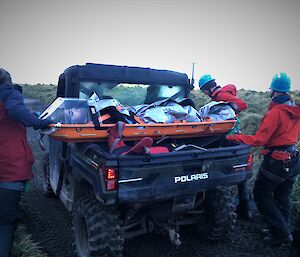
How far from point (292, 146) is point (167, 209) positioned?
6.87 ft

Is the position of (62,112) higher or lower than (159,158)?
higher

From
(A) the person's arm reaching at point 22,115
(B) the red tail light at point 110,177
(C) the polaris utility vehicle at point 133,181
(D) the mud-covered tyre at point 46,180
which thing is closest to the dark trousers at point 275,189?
(C) the polaris utility vehicle at point 133,181

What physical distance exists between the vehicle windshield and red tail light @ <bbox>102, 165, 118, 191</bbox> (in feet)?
6.06

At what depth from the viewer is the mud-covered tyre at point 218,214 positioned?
389 centimetres

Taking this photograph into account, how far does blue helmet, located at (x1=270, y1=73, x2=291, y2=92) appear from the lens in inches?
163

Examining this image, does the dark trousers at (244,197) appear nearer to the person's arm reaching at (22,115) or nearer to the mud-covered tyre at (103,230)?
the mud-covered tyre at (103,230)

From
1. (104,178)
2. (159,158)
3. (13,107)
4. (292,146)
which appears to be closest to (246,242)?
(292,146)

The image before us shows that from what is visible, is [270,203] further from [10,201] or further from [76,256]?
[10,201]

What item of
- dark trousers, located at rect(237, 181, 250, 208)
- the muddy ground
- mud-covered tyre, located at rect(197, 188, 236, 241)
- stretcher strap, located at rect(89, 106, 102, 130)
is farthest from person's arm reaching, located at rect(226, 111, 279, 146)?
stretcher strap, located at rect(89, 106, 102, 130)

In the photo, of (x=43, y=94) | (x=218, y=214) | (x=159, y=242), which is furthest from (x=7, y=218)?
(x=43, y=94)

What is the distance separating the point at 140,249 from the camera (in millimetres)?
3943

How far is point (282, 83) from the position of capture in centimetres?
414

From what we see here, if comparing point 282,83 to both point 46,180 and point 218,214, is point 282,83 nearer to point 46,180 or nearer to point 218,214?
point 218,214

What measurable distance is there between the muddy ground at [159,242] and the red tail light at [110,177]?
1486 millimetres
